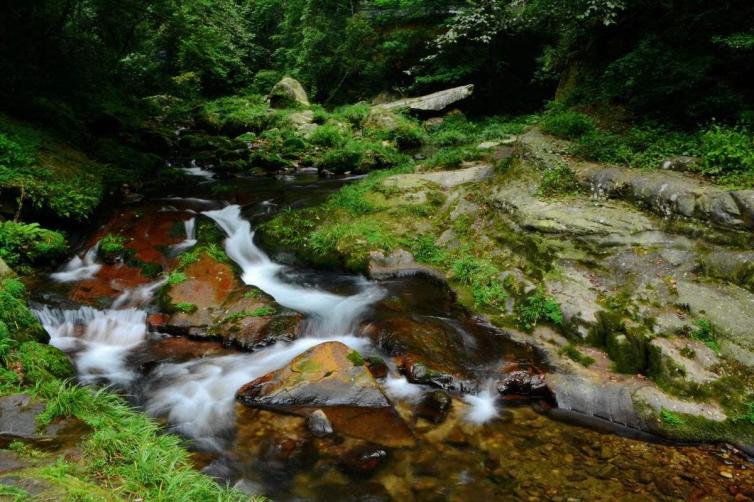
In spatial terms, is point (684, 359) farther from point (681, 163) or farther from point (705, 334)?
point (681, 163)

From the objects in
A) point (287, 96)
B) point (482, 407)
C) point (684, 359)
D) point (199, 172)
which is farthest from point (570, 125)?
point (287, 96)

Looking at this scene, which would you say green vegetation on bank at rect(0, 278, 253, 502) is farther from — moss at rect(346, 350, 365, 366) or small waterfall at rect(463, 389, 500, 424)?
small waterfall at rect(463, 389, 500, 424)

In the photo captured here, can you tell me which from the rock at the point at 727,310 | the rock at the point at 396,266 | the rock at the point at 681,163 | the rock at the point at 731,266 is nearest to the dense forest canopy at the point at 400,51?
the rock at the point at 681,163

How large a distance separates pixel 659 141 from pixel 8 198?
493 inches

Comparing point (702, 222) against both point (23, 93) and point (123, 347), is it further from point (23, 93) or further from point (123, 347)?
Result: point (23, 93)

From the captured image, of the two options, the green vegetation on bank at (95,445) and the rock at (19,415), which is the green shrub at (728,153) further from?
the rock at (19,415)

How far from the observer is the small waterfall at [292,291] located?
25.0 ft

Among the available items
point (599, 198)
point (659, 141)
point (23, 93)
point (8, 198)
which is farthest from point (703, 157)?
point (23, 93)

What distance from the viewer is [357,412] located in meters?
5.54

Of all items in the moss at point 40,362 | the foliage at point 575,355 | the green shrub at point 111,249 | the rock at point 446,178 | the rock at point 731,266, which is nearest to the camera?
the moss at point 40,362

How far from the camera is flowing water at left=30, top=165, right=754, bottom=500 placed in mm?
4574

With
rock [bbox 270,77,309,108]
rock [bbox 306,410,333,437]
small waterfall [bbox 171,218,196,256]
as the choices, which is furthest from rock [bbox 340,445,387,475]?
rock [bbox 270,77,309,108]

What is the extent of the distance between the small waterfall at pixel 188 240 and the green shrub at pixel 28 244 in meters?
2.04

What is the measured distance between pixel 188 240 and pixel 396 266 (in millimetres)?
4644
